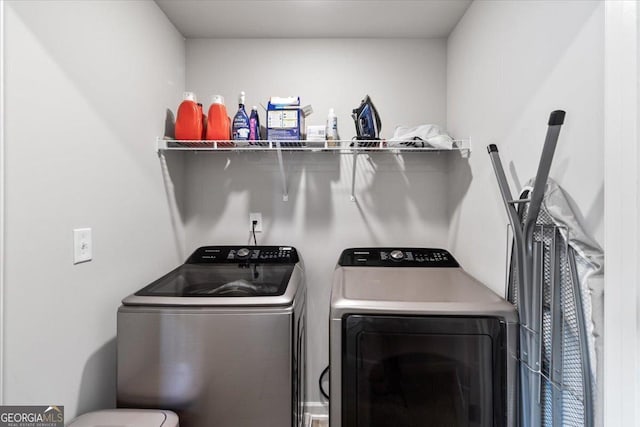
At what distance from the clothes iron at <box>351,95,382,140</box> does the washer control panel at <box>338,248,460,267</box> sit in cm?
71

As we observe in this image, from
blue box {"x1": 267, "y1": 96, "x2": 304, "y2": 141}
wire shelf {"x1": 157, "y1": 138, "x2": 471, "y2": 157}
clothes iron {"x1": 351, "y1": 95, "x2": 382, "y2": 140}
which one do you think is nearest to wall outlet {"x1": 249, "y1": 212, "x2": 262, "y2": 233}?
wire shelf {"x1": 157, "y1": 138, "x2": 471, "y2": 157}

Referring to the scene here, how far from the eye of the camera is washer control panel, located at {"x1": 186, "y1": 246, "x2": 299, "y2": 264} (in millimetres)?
1864

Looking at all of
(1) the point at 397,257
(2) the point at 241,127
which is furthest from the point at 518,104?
(2) the point at 241,127

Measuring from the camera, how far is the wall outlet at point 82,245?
1.12 meters

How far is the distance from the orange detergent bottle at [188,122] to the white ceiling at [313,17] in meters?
0.53

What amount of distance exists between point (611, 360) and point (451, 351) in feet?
1.61

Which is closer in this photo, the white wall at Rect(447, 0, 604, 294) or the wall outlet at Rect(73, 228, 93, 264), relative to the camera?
the white wall at Rect(447, 0, 604, 294)

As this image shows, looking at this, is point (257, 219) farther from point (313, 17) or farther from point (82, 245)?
point (313, 17)

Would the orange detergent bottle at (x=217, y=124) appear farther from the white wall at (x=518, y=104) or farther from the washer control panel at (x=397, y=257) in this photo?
the white wall at (x=518, y=104)

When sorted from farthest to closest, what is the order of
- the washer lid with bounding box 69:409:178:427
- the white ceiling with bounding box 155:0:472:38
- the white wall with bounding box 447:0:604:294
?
the white ceiling with bounding box 155:0:472:38 → the washer lid with bounding box 69:409:178:427 → the white wall with bounding box 447:0:604:294

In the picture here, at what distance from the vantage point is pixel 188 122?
1.72m

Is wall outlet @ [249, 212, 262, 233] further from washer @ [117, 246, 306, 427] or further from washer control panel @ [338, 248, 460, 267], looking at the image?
washer @ [117, 246, 306, 427]

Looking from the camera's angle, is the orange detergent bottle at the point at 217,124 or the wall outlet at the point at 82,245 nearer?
the wall outlet at the point at 82,245

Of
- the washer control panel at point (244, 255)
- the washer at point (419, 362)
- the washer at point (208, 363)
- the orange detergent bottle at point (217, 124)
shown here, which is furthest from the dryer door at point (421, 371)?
the orange detergent bottle at point (217, 124)
